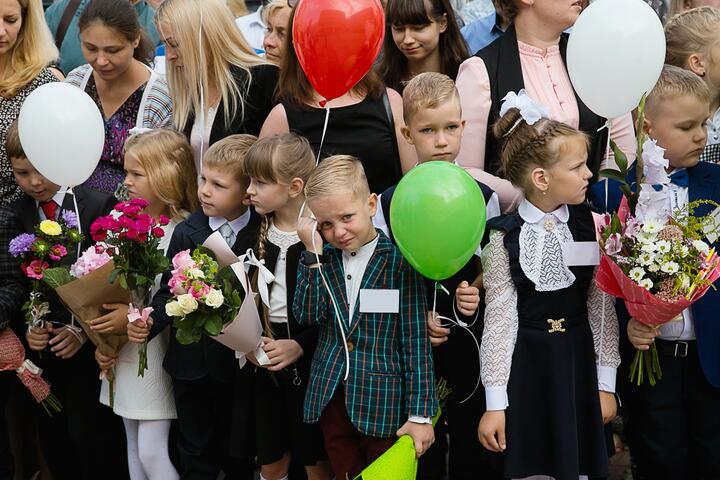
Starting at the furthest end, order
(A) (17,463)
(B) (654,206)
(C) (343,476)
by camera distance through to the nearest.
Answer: (A) (17,463), (C) (343,476), (B) (654,206)

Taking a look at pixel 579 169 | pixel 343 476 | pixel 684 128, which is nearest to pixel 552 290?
pixel 579 169

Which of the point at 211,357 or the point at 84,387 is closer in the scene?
the point at 211,357

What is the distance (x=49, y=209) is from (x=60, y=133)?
524mm

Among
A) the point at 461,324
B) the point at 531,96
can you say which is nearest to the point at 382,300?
the point at 461,324

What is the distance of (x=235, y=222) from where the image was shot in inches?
161

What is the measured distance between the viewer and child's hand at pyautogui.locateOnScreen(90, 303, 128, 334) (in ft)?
13.0

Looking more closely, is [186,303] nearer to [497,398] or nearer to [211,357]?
[211,357]

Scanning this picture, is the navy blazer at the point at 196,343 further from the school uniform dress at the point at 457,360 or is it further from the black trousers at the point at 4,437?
the black trousers at the point at 4,437

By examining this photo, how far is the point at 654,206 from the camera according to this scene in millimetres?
3461

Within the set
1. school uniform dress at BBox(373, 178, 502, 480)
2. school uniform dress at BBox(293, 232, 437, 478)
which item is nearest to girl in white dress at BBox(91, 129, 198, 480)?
school uniform dress at BBox(293, 232, 437, 478)

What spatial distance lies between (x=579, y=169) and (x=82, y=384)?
247 centimetres

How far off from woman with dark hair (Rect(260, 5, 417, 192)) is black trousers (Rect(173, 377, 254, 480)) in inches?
45.0

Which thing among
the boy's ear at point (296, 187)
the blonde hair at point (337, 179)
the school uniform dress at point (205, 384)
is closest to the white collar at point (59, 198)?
the school uniform dress at point (205, 384)

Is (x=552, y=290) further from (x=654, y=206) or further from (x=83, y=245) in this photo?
(x=83, y=245)
